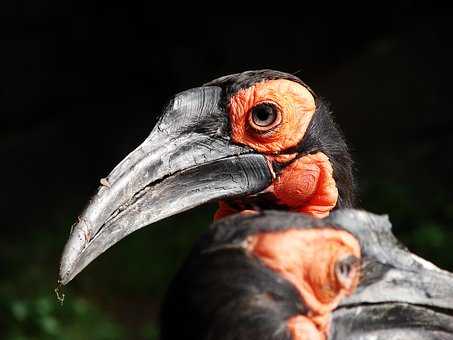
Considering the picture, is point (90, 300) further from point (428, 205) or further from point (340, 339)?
point (340, 339)

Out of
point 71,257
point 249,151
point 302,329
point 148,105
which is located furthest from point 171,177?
point 148,105

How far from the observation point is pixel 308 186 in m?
4.14

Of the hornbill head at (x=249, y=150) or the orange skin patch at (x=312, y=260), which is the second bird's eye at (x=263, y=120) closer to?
the hornbill head at (x=249, y=150)

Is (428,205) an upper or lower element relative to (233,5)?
lower

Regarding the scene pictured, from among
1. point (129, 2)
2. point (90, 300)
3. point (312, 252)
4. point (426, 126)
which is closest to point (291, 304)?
point (312, 252)

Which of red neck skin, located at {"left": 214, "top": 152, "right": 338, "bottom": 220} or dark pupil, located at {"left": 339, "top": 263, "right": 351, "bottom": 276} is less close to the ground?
dark pupil, located at {"left": 339, "top": 263, "right": 351, "bottom": 276}

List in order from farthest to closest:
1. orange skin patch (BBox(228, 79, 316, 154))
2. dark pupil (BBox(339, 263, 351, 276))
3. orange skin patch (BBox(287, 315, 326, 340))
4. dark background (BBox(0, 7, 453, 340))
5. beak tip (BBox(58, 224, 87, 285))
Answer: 1. dark background (BBox(0, 7, 453, 340))
2. orange skin patch (BBox(228, 79, 316, 154))
3. beak tip (BBox(58, 224, 87, 285))
4. dark pupil (BBox(339, 263, 351, 276))
5. orange skin patch (BBox(287, 315, 326, 340))

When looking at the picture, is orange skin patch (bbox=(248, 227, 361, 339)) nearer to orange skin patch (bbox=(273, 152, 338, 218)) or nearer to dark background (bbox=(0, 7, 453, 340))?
orange skin patch (bbox=(273, 152, 338, 218))

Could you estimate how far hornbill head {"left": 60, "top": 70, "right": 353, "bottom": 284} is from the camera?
4.00 meters

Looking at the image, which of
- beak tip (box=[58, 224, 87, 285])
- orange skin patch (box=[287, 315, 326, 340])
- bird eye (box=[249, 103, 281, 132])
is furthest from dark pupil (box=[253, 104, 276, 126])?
orange skin patch (box=[287, 315, 326, 340])

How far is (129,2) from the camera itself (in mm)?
9688

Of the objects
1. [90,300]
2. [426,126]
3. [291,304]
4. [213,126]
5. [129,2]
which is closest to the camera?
[291,304]

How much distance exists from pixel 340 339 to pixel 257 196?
5.09 ft

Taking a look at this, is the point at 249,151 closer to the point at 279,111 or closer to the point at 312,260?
the point at 279,111
